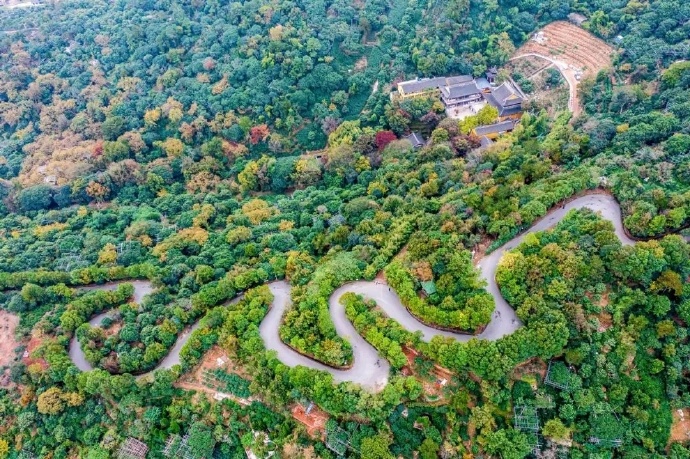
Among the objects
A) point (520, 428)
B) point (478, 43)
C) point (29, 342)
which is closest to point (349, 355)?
point (520, 428)

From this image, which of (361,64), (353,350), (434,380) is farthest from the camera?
(361,64)

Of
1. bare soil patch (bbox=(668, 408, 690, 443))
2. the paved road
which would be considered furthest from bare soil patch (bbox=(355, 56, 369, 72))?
bare soil patch (bbox=(668, 408, 690, 443))

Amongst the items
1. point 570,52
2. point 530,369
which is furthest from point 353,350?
point 570,52

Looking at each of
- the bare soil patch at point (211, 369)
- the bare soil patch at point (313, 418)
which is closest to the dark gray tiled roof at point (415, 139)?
the bare soil patch at point (211, 369)

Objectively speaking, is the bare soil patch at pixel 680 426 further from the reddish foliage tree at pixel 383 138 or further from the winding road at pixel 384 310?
the reddish foliage tree at pixel 383 138

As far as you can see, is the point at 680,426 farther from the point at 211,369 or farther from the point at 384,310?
the point at 211,369

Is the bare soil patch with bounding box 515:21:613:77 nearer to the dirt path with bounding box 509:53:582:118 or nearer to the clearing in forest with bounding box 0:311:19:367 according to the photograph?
the dirt path with bounding box 509:53:582:118

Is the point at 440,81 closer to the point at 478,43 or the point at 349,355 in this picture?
the point at 478,43
